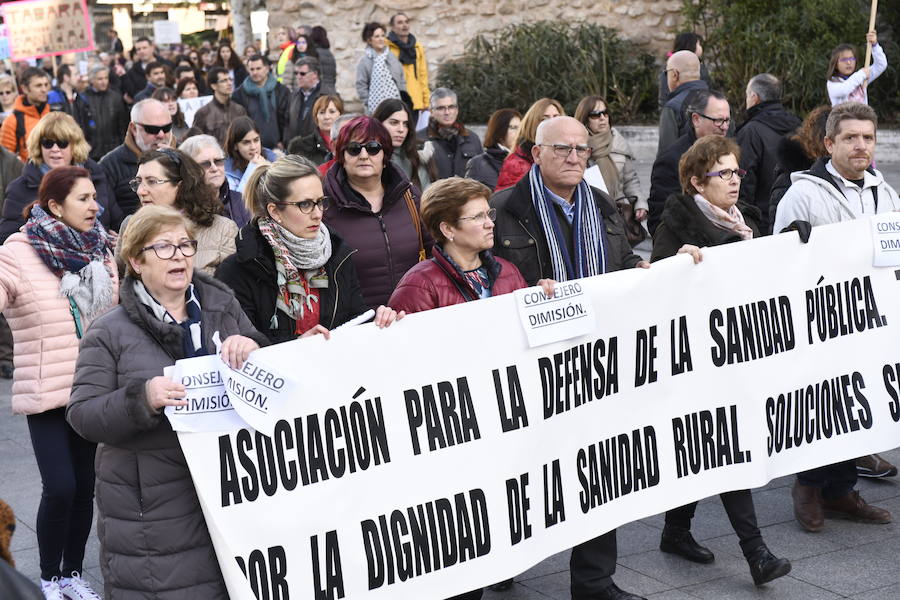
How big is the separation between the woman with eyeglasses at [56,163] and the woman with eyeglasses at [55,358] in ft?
8.47

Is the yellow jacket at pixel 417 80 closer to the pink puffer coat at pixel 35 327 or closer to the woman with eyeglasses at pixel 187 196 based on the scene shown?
the woman with eyeglasses at pixel 187 196

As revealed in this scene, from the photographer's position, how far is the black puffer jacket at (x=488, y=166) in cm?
846

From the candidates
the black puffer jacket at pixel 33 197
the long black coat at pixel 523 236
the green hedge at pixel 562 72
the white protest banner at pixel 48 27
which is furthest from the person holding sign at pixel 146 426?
→ the green hedge at pixel 562 72

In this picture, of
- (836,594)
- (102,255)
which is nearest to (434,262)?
A: (102,255)

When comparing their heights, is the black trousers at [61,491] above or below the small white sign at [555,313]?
below

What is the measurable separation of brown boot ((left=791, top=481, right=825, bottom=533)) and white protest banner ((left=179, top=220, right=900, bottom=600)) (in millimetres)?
299

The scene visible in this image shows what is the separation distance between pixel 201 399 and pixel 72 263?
1.67 metres

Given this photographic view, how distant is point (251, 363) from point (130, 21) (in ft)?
133

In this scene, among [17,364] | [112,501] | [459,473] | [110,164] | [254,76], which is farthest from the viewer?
[254,76]

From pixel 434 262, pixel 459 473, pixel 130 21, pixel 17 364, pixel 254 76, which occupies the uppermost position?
pixel 130 21

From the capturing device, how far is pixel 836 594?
16.5 ft

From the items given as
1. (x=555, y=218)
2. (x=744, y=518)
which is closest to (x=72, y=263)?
(x=555, y=218)

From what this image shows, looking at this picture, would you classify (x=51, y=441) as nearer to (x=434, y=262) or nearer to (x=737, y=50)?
(x=434, y=262)

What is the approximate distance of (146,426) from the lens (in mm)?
3787
